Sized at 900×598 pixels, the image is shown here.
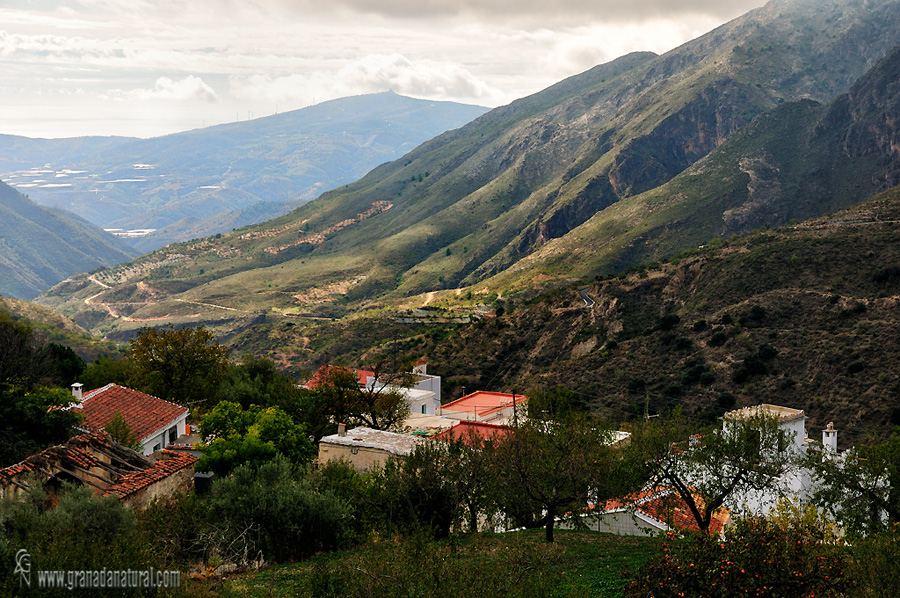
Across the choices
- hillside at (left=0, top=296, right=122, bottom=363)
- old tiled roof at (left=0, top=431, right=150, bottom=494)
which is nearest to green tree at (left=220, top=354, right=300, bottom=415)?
old tiled roof at (left=0, top=431, right=150, bottom=494)

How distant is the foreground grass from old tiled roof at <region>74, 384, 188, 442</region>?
1642 cm

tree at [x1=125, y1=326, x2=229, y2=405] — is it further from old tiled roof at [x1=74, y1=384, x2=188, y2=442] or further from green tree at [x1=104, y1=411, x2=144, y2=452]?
green tree at [x1=104, y1=411, x2=144, y2=452]

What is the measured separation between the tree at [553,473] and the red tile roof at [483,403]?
983 inches

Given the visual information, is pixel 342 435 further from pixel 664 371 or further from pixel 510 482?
pixel 664 371

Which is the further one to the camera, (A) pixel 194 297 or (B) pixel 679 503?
(A) pixel 194 297

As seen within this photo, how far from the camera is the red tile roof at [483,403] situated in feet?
173

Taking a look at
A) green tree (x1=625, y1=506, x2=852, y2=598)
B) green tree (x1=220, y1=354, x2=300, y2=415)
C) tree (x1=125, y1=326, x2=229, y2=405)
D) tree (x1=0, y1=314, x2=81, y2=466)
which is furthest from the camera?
tree (x1=125, y1=326, x2=229, y2=405)

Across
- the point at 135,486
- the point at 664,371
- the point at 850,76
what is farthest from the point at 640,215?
the point at 135,486

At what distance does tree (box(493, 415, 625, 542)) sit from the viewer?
75.6ft

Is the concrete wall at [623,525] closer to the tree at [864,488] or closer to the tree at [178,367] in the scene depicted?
the tree at [864,488]

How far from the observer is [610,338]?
69.6 metres

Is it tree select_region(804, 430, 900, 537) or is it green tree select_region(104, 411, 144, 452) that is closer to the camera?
tree select_region(804, 430, 900, 537)

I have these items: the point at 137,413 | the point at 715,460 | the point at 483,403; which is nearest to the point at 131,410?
the point at 137,413

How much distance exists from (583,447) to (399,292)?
13375 centimetres
